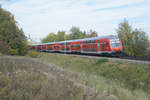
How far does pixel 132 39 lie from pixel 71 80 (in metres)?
36.4

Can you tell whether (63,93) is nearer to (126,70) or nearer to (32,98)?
(32,98)

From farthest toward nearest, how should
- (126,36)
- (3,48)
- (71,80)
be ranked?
1. (126,36)
2. (3,48)
3. (71,80)

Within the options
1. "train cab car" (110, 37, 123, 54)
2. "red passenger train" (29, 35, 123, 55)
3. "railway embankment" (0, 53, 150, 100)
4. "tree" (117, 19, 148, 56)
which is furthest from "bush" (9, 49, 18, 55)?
"tree" (117, 19, 148, 56)

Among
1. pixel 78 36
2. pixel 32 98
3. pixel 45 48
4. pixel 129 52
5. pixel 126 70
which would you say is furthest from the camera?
pixel 78 36

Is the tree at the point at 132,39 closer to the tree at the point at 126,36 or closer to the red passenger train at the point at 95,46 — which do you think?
the tree at the point at 126,36

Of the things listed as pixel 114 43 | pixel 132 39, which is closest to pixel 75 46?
pixel 114 43

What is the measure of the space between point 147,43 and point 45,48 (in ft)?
92.2

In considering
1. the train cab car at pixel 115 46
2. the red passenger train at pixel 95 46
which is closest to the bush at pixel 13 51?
the red passenger train at pixel 95 46

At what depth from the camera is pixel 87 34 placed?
74.9 meters

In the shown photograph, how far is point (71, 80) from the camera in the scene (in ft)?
21.0

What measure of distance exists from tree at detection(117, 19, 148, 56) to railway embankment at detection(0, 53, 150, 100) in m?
19.1

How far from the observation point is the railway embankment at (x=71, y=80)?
4.27 m

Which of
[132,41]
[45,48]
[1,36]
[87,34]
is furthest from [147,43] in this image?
[87,34]

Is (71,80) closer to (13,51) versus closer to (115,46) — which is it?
(115,46)
